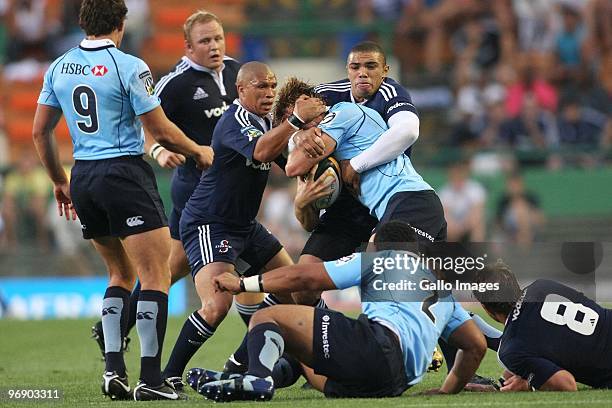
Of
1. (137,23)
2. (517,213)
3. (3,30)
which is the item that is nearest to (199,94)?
(517,213)

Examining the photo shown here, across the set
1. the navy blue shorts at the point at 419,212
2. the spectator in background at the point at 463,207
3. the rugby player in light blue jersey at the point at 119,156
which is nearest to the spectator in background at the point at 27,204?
the spectator in background at the point at 463,207

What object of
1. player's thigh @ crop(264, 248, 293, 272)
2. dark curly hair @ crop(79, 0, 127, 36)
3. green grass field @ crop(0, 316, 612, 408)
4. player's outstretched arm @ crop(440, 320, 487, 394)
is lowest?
green grass field @ crop(0, 316, 612, 408)

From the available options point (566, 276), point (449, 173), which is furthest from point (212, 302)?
point (449, 173)

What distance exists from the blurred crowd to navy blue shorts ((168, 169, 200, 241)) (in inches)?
336

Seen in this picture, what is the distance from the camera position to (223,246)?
8.28 metres

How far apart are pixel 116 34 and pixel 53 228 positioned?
37.8ft

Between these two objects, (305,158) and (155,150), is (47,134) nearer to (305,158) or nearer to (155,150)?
(155,150)

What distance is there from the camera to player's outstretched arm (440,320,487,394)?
7262mm

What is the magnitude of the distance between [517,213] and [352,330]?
11.5 meters

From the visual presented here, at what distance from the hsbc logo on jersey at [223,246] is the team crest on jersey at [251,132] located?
2.61 feet

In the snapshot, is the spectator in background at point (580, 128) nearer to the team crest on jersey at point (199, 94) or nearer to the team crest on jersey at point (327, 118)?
the team crest on jersey at point (199, 94)

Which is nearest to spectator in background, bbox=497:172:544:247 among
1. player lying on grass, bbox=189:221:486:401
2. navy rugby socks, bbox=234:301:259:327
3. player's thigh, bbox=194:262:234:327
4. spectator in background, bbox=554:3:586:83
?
spectator in background, bbox=554:3:586:83

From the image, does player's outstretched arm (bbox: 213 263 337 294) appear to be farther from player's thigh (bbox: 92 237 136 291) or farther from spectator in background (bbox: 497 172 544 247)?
spectator in background (bbox: 497 172 544 247)

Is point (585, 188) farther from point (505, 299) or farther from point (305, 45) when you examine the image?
point (505, 299)
